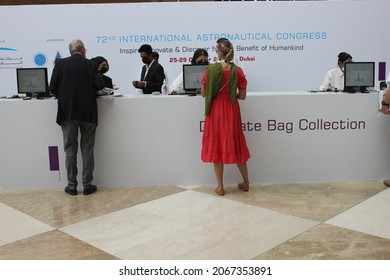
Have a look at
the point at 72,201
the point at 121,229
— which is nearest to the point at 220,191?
the point at 121,229

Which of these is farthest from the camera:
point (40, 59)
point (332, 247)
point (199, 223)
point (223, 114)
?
point (40, 59)

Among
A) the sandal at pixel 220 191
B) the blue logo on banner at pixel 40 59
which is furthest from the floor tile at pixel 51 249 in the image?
the blue logo on banner at pixel 40 59

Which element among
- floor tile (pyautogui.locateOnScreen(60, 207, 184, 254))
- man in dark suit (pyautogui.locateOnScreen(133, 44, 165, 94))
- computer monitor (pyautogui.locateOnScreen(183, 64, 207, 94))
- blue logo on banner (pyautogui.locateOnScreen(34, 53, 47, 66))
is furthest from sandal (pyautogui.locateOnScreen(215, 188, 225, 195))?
blue logo on banner (pyautogui.locateOnScreen(34, 53, 47, 66))

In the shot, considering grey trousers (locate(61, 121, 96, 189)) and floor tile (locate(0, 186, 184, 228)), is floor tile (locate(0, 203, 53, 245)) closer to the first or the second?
floor tile (locate(0, 186, 184, 228))

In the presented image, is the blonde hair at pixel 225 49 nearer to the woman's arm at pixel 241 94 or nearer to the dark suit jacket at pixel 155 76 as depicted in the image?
the woman's arm at pixel 241 94

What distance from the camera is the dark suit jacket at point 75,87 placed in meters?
4.50

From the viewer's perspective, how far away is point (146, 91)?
599 centimetres

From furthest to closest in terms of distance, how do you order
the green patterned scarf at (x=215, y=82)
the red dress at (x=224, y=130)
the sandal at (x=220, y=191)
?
the sandal at (x=220, y=191) < the red dress at (x=224, y=130) < the green patterned scarf at (x=215, y=82)

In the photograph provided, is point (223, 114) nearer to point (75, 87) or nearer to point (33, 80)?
point (75, 87)

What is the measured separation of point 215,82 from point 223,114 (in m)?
0.34

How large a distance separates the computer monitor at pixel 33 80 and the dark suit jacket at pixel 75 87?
375 millimetres

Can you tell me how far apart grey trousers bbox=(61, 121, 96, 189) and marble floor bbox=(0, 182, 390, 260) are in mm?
206

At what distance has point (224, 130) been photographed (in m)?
4.43

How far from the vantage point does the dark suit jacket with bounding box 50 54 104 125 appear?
14.8 feet
